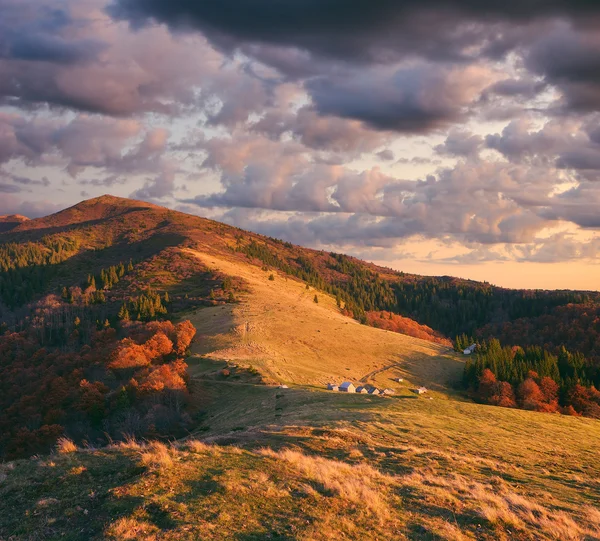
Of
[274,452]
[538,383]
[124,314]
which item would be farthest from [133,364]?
[538,383]

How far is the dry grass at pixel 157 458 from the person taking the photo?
17688 mm

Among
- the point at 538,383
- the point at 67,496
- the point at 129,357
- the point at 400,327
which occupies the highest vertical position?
the point at 67,496

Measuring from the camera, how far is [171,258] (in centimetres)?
19250

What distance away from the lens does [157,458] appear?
18766 millimetres

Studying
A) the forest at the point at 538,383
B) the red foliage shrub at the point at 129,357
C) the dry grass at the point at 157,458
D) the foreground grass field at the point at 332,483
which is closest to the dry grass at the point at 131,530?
the foreground grass field at the point at 332,483

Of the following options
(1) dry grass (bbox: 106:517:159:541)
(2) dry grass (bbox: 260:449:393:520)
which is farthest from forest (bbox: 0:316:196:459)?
(1) dry grass (bbox: 106:517:159:541)

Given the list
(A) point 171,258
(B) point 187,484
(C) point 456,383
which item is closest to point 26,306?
(A) point 171,258

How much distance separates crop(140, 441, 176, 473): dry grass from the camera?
17.7m

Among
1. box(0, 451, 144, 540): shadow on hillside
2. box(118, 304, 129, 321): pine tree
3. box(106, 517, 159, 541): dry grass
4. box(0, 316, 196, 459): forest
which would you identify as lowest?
box(0, 316, 196, 459): forest

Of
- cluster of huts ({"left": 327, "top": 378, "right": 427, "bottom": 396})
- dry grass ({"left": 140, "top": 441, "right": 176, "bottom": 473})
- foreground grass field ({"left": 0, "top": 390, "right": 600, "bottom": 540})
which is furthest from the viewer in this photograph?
cluster of huts ({"left": 327, "top": 378, "right": 427, "bottom": 396})

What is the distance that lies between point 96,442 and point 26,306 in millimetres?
156074

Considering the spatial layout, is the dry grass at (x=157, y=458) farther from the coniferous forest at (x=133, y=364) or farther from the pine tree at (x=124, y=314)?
the pine tree at (x=124, y=314)

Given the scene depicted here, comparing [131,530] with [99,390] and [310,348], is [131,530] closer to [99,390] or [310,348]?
[99,390]

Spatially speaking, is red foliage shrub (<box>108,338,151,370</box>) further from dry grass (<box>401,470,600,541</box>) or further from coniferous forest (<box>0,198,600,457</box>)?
dry grass (<box>401,470,600,541</box>)
